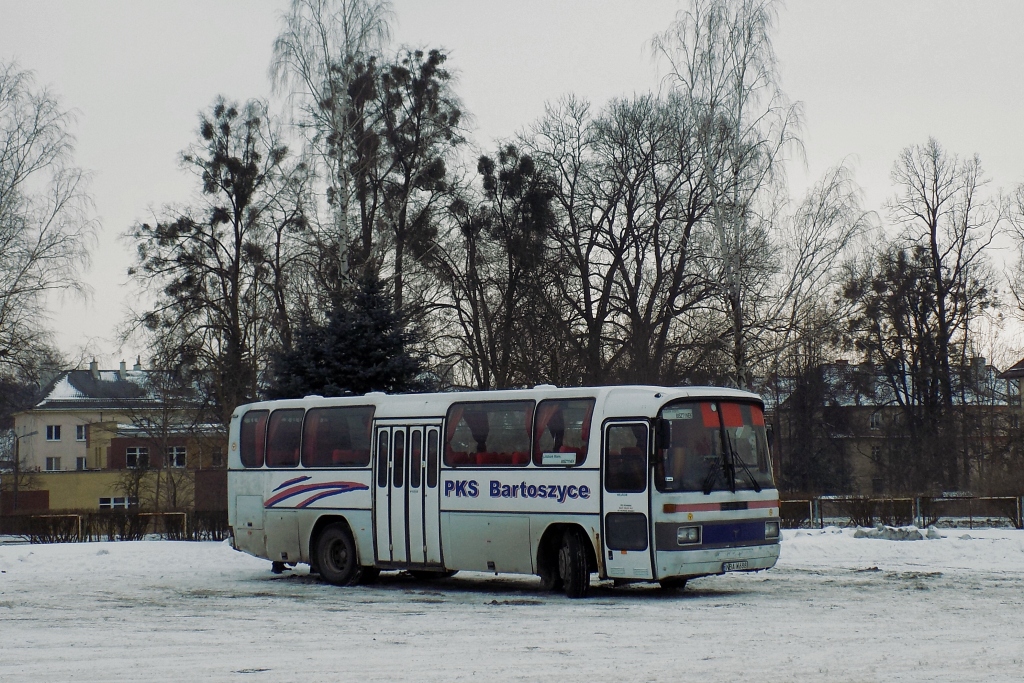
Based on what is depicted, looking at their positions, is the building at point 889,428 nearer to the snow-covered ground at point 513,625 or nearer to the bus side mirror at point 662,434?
the snow-covered ground at point 513,625

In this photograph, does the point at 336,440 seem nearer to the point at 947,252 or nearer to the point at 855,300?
the point at 855,300

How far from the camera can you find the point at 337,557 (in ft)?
61.8

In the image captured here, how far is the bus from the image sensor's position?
15406 millimetres

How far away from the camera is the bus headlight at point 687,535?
15102 millimetres

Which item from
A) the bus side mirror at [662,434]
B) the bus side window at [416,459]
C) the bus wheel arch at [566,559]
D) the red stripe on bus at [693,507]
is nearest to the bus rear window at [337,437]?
the bus side window at [416,459]

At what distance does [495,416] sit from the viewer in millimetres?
17094

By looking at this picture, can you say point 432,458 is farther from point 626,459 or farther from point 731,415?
point 731,415

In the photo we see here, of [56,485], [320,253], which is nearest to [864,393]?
[320,253]

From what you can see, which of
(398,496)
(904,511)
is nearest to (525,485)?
(398,496)

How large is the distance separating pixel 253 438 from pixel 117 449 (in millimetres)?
67981

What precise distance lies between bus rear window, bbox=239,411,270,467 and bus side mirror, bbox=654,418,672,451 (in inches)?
292

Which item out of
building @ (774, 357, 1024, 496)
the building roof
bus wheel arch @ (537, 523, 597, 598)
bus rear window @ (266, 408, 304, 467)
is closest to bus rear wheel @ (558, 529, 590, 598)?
bus wheel arch @ (537, 523, 597, 598)

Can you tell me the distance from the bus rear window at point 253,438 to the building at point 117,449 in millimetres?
9465

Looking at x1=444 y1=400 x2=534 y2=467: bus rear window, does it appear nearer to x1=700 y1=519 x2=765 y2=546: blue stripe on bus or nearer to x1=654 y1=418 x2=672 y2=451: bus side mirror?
x1=654 y1=418 x2=672 y2=451: bus side mirror
